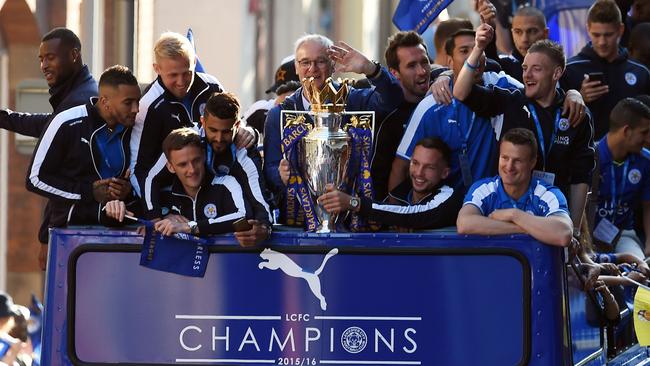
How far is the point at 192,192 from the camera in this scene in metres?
7.38

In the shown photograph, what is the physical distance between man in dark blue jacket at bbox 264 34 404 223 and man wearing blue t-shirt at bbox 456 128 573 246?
3.18ft

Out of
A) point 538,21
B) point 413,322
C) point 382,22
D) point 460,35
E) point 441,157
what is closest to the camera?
point 413,322

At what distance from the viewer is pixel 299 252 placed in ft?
23.0

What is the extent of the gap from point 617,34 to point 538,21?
52 cm

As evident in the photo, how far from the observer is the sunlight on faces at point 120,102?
25.0 feet

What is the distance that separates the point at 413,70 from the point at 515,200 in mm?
1320

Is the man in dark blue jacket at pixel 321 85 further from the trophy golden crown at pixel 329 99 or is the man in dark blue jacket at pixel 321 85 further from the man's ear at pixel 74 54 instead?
the man's ear at pixel 74 54

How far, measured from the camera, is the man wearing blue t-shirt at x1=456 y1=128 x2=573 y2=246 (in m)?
6.90

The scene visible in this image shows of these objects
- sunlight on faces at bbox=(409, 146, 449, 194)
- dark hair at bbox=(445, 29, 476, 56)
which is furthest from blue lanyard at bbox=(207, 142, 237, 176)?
dark hair at bbox=(445, 29, 476, 56)

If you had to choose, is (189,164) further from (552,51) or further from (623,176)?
(623,176)

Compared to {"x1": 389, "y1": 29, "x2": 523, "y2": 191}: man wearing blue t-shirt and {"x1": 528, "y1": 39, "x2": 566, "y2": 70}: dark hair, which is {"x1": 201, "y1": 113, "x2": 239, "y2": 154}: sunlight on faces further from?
{"x1": 528, "y1": 39, "x2": 566, "y2": 70}: dark hair

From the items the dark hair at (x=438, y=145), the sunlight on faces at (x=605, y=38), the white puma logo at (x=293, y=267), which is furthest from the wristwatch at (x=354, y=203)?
the sunlight on faces at (x=605, y=38)

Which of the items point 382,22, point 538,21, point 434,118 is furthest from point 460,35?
point 382,22

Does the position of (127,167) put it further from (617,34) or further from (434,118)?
(617,34)
